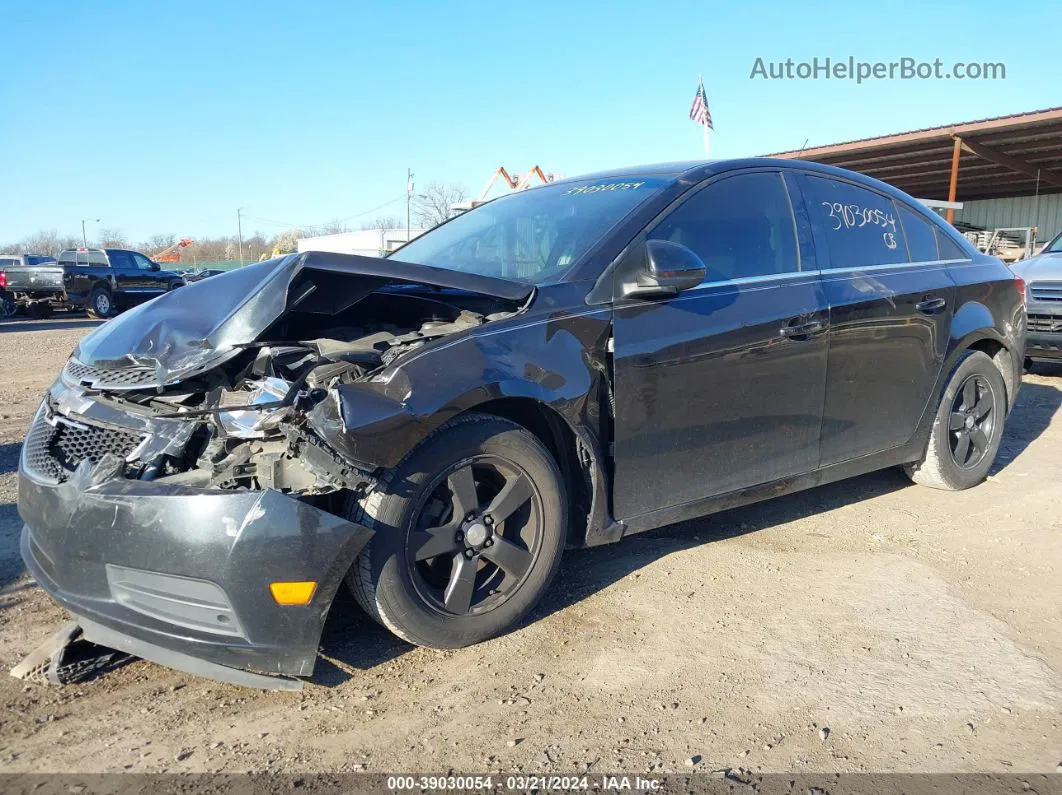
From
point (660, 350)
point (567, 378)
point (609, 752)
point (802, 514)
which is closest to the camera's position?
point (609, 752)

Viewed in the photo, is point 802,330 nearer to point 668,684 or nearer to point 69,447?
point 668,684

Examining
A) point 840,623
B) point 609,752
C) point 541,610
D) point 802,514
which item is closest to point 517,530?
point 541,610

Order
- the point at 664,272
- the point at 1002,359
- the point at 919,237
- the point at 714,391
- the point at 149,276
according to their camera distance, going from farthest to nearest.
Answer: the point at 149,276, the point at 1002,359, the point at 919,237, the point at 714,391, the point at 664,272

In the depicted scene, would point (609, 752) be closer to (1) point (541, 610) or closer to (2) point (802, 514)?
(1) point (541, 610)

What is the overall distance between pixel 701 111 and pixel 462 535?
786 inches

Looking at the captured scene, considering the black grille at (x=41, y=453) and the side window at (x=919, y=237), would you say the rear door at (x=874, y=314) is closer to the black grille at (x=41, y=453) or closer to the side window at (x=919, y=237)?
the side window at (x=919, y=237)

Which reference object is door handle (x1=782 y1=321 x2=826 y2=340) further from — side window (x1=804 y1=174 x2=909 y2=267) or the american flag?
the american flag

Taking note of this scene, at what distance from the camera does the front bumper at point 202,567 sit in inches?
89.7

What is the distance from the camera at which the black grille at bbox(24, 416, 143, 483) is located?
2.60 m

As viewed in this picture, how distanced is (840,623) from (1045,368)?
809 cm

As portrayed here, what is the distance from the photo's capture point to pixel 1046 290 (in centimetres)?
789

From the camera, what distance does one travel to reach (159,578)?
2.34 metres

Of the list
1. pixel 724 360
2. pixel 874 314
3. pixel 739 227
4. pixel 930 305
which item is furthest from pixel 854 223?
pixel 724 360

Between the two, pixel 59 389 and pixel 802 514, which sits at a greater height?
pixel 59 389
